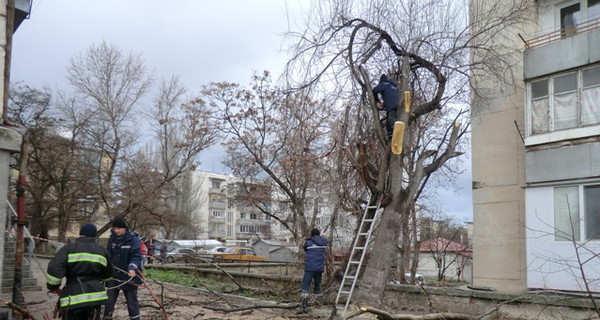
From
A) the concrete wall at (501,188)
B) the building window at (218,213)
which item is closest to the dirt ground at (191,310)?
the concrete wall at (501,188)

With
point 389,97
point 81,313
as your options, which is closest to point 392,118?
point 389,97

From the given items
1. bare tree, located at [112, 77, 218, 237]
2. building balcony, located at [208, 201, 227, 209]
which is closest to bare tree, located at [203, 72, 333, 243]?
bare tree, located at [112, 77, 218, 237]

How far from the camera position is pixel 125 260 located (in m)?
8.27

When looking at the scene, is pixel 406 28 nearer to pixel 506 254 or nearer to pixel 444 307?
pixel 444 307

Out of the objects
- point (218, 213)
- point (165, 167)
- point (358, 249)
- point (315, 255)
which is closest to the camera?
point (315, 255)

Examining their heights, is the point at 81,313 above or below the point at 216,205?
below

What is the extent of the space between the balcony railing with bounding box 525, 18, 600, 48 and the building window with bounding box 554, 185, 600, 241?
3.95 metres

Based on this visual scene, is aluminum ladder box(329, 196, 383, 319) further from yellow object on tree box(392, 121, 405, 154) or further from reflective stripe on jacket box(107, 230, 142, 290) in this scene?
reflective stripe on jacket box(107, 230, 142, 290)

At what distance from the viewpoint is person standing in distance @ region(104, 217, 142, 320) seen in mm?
8129

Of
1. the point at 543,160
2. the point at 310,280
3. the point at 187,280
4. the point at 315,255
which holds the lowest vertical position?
the point at 187,280

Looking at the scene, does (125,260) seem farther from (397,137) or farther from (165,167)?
(165,167)

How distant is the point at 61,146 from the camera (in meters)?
32.1

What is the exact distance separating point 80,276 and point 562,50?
12119 mm

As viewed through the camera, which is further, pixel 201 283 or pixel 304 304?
A: pixel 201 283
